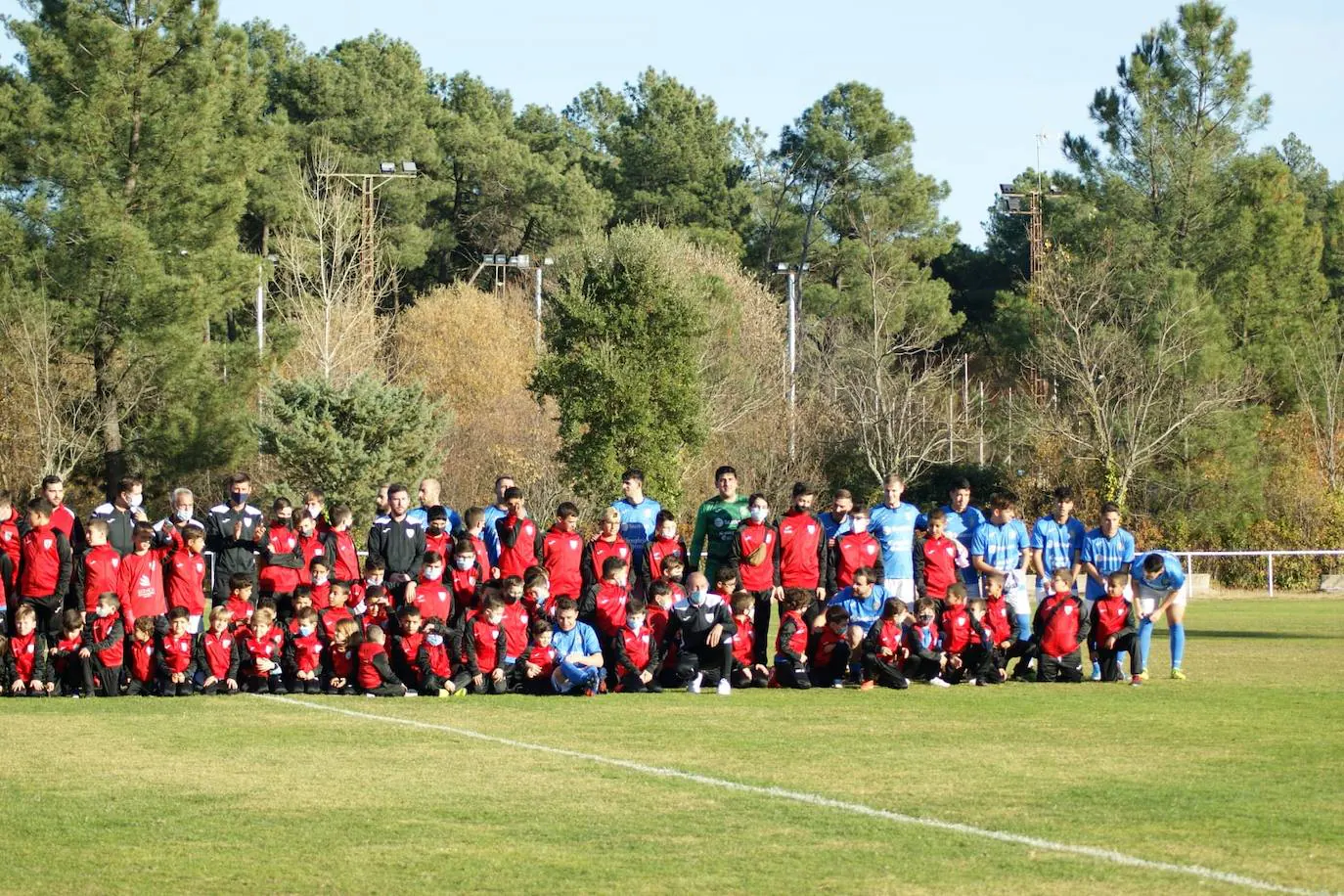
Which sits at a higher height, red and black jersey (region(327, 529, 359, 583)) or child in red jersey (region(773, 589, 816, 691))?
red and black jersey (region(327, 529, 359, 583))

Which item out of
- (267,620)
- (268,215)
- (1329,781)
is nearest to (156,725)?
(267,620)

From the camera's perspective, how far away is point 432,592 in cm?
1534

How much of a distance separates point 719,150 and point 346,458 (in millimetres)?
32972

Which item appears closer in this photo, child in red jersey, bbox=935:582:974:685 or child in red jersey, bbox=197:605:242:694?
child in red jersey, bbox=197:605:242:694

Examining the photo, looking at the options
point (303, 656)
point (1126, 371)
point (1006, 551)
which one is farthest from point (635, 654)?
point (1126, 371)

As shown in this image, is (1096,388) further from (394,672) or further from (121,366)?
(394,672)

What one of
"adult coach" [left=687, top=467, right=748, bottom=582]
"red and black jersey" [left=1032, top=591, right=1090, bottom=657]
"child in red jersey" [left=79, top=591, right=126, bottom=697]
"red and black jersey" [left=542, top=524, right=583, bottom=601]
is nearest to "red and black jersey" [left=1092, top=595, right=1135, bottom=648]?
"red and black jersey" [left=1032, top=591, right=1090, bottom=657]

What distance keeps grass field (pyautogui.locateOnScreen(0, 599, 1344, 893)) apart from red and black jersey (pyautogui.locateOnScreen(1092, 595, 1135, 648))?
1.29 metres

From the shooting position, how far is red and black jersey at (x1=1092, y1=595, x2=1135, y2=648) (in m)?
15.7

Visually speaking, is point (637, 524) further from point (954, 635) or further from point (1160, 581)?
point (1160, 581)

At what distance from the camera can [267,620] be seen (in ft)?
49.5

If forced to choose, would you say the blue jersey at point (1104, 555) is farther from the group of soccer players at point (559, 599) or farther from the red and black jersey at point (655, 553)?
the red and black jersey at point (655, 553)

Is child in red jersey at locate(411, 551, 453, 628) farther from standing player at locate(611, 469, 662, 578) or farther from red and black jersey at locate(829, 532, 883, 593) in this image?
red and black jersey at locate(829, 532, 883, 593)

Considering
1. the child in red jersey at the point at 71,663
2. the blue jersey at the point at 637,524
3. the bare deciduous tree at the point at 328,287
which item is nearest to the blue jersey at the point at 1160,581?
the blue jersey at the point at 637,524
